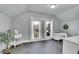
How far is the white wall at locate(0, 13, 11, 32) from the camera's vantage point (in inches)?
61.3

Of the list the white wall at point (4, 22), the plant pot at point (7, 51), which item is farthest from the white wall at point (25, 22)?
the plant pot at point (7, 51)

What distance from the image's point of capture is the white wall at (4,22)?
5.11ft

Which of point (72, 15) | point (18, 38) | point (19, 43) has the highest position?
point (72, 15)

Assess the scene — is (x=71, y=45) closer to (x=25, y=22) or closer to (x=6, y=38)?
(x=25, y=22)

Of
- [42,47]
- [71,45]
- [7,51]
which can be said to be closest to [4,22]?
[7,51]

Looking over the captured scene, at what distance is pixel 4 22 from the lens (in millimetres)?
1609

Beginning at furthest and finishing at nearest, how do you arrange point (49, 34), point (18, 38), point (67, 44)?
point (67, 44), point (49, 34), point (18, 38)

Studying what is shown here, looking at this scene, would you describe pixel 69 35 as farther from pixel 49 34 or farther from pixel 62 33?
pixel 49 34

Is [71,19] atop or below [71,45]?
atop

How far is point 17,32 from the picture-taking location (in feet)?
5.48

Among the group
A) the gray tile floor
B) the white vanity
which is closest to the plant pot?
the gray tile floor

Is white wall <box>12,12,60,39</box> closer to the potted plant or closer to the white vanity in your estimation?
the potted plant

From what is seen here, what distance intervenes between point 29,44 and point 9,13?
73 centimetres

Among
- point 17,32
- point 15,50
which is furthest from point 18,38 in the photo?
point 15,50
